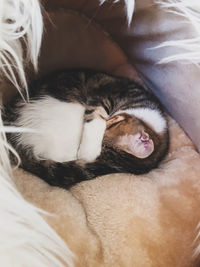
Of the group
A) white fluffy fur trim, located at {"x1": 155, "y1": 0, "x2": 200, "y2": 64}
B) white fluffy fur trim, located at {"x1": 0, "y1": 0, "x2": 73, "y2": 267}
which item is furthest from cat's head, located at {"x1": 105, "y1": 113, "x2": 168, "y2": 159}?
white fluffy fur trim, located at {"x1": 0, "y1": 0, "x2": 73, "y2": 267}

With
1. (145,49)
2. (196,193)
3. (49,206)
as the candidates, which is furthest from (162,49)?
(49,206)

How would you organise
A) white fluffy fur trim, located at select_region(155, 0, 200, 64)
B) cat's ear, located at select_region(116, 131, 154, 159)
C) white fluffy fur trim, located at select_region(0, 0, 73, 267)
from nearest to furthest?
white fluffy fur trim, located at select_region(0, 0, 73, 267)
white fluffy fur trim, located at select_region(155, 0, 200, 64)
cat's ear, located at select_region(116, 131, 154, 159)

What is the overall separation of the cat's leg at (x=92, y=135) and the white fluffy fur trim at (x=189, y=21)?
0.85ft

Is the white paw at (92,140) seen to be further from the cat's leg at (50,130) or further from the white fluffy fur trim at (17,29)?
the white fluffy fur trim at (17,29)

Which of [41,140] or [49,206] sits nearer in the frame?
[49,206]

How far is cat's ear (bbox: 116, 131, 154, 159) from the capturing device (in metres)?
0.89

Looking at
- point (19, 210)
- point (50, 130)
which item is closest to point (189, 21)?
point (50, 130)

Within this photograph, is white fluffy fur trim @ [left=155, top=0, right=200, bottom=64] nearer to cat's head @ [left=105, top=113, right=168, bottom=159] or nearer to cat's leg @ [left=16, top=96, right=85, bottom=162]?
cat's head @ [left=105, top=113, right=168, bottom=159]

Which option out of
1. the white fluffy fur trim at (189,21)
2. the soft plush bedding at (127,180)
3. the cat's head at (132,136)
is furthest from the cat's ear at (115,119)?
the white fluffy fur trim at (189,21)

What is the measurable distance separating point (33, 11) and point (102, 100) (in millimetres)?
357

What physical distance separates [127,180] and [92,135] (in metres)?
0.21

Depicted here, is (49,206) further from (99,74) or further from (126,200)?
(99,74)

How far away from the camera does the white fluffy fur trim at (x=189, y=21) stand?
2.59ft

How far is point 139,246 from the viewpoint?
0.68 m
